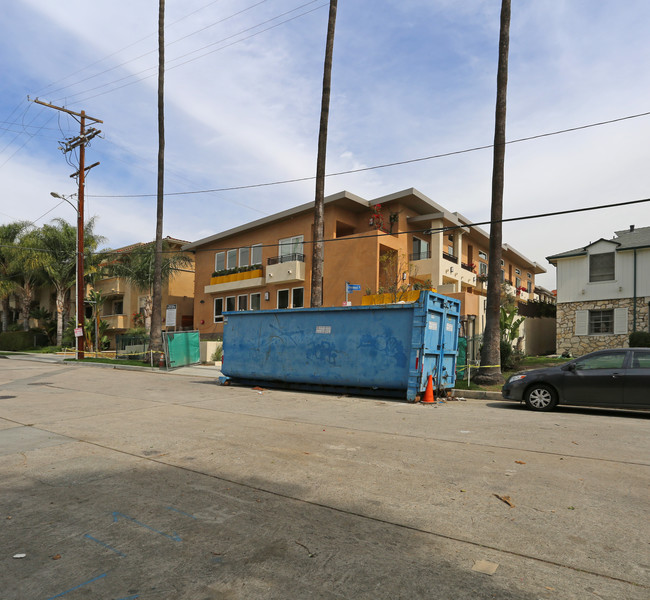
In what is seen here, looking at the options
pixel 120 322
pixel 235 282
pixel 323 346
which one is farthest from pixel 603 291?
pixel 120 322

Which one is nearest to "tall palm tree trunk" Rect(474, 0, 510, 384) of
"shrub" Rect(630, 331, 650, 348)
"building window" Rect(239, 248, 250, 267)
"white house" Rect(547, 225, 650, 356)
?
"shrub" Rect(630, 331, 650, 348)

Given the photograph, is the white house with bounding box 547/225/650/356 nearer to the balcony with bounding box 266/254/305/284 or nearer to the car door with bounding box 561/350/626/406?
the balcony with bounding box 266/254/305/284

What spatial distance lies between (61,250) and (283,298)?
22.0 metres

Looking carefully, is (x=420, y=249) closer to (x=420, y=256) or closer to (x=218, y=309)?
(x=420, y=256)

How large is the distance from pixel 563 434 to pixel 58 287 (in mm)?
41751

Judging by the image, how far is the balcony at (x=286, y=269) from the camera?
27406mm

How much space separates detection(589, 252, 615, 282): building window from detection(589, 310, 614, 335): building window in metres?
1.75

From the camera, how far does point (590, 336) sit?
25234 millimetres

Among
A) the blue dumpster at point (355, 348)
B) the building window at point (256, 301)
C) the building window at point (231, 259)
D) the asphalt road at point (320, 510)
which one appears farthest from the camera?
the building window at point (231, 259)

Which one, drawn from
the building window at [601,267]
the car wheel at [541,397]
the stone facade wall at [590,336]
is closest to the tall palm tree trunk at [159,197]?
the car wheel at [541,397]

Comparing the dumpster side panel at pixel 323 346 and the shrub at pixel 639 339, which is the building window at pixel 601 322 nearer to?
the shrub at pixel 639 339

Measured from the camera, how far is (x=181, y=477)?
5152mm

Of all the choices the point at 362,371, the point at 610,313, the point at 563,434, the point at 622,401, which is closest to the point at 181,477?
the point at 563,434

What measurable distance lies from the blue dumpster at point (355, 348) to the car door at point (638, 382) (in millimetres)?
4272
